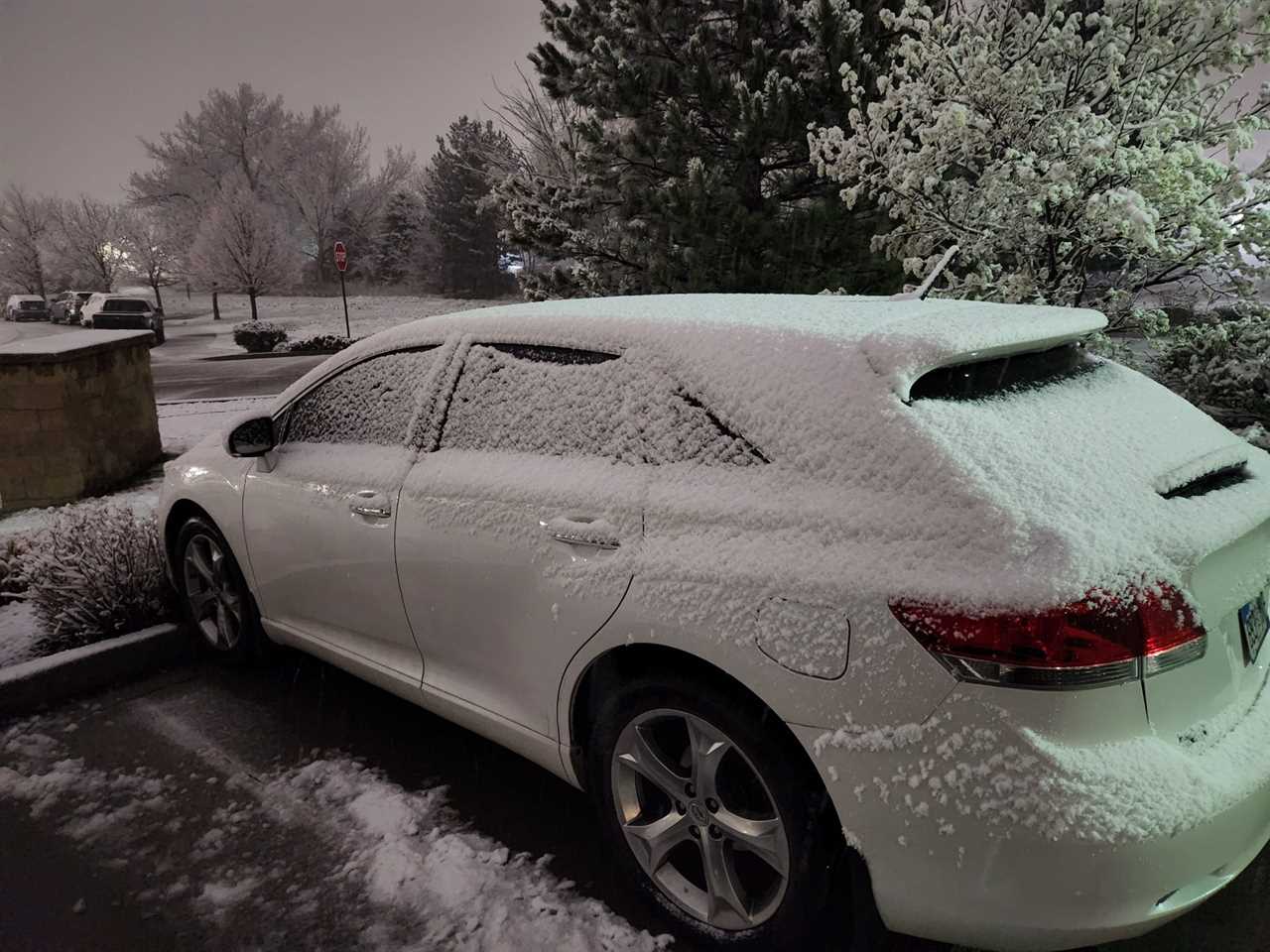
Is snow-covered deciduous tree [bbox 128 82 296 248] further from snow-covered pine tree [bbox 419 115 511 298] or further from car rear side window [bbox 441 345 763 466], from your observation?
car rear side window [bbox 441 345 763 466]

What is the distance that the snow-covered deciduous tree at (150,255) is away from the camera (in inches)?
1700

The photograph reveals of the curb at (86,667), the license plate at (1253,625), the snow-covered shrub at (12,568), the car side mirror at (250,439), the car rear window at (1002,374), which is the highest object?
the car rear window at (1002,374)

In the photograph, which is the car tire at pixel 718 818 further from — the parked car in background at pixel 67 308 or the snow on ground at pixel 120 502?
the parked car in background at pixel 67 308

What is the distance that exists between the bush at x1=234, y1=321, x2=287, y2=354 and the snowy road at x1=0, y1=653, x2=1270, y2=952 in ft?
81.3

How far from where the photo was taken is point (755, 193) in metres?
9.80

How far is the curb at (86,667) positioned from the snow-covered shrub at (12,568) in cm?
79

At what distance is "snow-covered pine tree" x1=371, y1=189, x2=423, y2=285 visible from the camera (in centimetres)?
5253

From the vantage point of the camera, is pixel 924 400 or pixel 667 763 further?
pixel 667 763

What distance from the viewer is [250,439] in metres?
3.21

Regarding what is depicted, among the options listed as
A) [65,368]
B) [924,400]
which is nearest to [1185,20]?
[924,400]

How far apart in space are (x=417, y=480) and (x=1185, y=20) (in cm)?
591

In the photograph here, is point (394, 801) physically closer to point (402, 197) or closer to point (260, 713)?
point (260, 713)

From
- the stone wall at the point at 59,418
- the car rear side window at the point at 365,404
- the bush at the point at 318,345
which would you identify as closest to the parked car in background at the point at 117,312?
the bush at the point at 318,345

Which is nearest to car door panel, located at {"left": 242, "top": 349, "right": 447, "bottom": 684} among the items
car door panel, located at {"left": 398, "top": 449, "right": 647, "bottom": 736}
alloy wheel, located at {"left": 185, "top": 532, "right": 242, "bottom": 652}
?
car door panel, located at {"left": 398, "top": 449, "right": 647, "bottom": 736}
